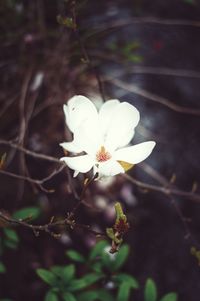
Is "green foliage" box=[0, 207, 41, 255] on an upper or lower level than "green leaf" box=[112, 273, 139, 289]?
upper

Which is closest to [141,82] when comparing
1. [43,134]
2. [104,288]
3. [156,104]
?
[156,104]

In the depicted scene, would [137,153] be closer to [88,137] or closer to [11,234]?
[88,137]

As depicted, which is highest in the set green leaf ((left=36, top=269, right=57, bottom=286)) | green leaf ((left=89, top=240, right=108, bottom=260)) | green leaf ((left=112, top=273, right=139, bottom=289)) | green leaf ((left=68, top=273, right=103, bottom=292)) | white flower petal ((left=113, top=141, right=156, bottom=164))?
white flower petal ((left=113, top=141, right=156, bottom=164))

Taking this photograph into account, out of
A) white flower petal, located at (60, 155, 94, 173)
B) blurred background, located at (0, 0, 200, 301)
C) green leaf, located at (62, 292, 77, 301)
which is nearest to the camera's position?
white flower petal, located at (60, 155, 94, 173)

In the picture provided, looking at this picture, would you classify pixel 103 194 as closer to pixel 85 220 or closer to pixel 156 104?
pixel 85 220

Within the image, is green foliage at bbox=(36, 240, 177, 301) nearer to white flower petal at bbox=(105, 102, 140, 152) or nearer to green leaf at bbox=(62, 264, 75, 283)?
green leaf at bbox=(62, 264, 75, 283)

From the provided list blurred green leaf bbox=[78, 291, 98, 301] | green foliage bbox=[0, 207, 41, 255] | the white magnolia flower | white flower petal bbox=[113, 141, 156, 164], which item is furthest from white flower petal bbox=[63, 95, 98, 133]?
blurred green leaf bbox=[78, 291, 98, 301]

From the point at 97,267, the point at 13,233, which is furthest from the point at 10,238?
the point at 97,267

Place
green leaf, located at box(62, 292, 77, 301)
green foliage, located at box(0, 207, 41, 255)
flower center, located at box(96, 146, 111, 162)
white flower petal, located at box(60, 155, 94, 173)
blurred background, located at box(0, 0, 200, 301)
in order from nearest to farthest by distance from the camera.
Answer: white flower petal, located at box(60, 155, 94, 173), flower center, located at box(96, 146, 111, 162), green leaf, located at box(62, 292, 77, 301), green foliage, located at box(0, 207, 41, 255), blurred background, located at box(0, 0, 200, 301)
